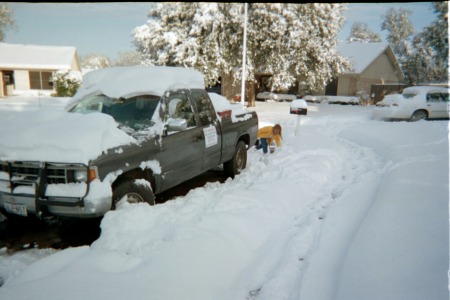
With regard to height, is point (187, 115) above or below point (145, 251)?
above

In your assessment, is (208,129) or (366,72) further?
(366,72)

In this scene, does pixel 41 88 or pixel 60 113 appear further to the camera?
pixel 41 88

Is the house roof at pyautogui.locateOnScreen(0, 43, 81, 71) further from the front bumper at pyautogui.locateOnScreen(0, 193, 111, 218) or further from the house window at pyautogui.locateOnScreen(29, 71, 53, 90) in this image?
the front bumper at pyautogui.locateOnScreen(0, 193, 111, 218)

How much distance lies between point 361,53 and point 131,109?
31.9 m

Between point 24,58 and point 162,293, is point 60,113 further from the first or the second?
point 24,58

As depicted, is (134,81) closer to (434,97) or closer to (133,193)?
(133,193)

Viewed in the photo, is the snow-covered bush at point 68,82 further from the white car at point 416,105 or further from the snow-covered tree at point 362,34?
the snow-covered tree at point 362,34

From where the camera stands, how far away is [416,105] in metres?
15.0

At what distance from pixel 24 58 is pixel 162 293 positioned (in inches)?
1479

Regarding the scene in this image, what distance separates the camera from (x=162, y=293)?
2.73 m

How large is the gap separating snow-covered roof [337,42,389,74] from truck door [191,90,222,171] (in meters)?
25.3

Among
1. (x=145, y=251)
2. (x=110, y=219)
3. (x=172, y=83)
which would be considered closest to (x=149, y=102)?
(x=172, y=83)

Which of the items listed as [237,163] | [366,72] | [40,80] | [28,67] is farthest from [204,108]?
[40,80]

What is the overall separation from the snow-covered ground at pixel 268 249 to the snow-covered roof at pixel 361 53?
25884 millimetres
